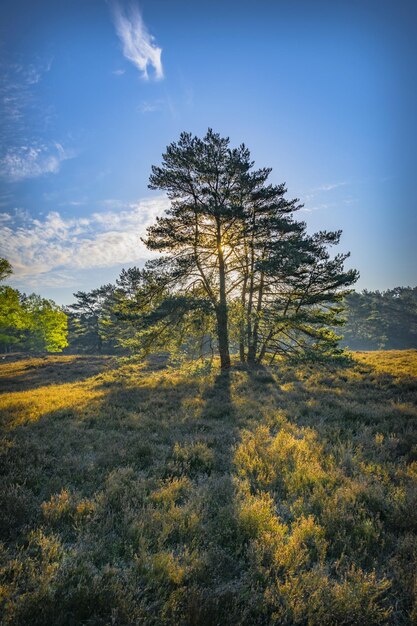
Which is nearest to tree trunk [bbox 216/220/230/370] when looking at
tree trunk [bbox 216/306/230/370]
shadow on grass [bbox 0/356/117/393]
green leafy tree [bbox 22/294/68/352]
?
tree trunk [bbox 216/306/230/370]

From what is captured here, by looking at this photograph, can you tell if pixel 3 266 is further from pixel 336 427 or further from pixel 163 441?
pixel 336 427

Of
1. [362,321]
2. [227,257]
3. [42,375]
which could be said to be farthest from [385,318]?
[42,375]

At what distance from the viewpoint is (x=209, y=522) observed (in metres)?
3.81

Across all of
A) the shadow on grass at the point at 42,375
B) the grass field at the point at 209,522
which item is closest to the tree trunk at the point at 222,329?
the grass field at the point at 209,522

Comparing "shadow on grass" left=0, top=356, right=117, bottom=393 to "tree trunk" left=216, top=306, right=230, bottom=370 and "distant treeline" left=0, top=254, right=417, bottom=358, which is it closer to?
"distant treeline" left=0, top=254, right=417, bottom=358

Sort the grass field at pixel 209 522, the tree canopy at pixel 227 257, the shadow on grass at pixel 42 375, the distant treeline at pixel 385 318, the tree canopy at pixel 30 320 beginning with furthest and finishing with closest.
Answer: the distant treeline at pixel 385 318 < the tree canopy at pixel 30 320 < the shadow on grass at pixel 42 375 < the tree canopy at pixel 227 257 < the grass field at pixel 209 522

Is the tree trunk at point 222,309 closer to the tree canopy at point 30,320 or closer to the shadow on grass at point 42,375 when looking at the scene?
the shadow on grass at point 42,375

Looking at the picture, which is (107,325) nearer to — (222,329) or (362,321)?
(222,329)

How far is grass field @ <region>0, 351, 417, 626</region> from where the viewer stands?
2646mm

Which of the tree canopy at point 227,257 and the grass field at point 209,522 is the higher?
the tree canopy at point 227,257

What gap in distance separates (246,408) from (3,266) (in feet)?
103

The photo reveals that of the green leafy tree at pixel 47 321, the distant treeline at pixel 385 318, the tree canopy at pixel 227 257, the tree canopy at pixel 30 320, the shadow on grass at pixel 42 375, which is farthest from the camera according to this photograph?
the distant treeline at pixel 385 318

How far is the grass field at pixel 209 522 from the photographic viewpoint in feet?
8.68

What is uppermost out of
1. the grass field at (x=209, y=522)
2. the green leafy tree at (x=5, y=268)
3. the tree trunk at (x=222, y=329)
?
the green leafy tree at (x=5, y=268)
